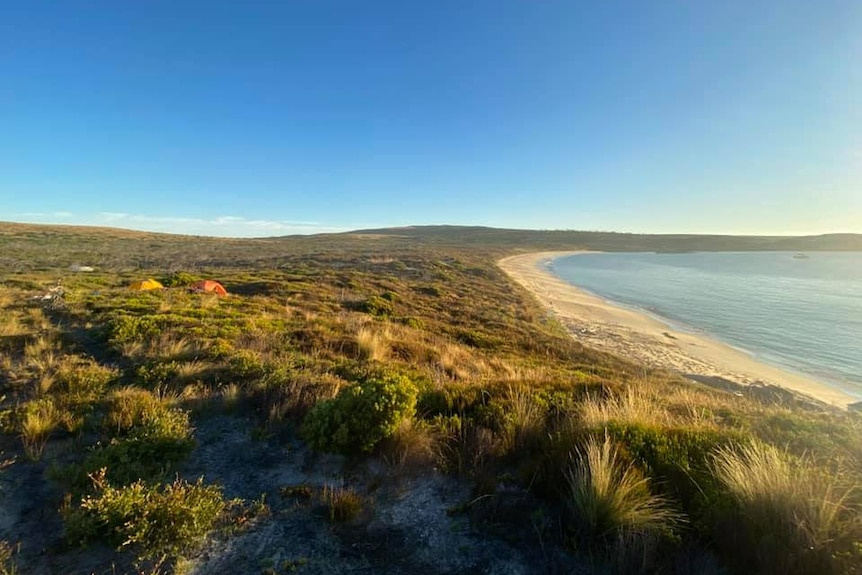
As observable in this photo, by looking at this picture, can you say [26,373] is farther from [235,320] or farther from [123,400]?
[235,320]

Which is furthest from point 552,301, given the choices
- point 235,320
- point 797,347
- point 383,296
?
point 235,320

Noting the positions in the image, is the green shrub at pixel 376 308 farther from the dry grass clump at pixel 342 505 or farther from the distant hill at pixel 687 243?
the distant hill at pixel 687 243

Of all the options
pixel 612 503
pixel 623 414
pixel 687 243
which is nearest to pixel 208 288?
pixel 623 414

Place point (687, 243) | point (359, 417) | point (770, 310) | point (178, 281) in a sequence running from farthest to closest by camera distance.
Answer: point (687, 243)
point (770, 310)
point (178, 281)
point (359, 417)

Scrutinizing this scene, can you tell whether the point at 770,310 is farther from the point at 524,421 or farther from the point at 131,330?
the point at 131,330

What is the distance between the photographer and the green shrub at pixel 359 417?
4.48 metres

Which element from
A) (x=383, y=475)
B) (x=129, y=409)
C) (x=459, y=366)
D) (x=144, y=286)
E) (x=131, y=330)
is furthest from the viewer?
(x=144, y=286)

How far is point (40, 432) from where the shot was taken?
470 cm

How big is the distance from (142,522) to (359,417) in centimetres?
207

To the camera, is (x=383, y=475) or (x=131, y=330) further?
(x=131, y=330)

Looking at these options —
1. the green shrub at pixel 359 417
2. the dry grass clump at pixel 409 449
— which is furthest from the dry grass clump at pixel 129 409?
the dry grass clump at pixel 409 449

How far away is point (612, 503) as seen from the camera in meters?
3.18

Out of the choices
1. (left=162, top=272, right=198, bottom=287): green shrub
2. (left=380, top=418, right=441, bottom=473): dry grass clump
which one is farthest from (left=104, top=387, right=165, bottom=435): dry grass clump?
(left=162, top=272, right=198, bottom=287): green shrub

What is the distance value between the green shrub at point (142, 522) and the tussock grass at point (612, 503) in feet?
10.3
